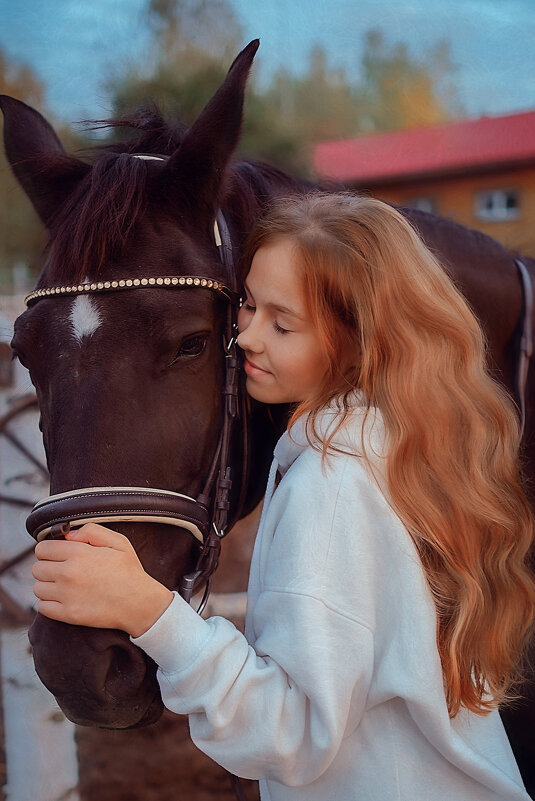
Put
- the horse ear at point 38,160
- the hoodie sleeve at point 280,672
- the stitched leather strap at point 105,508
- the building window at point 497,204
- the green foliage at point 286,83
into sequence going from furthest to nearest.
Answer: the building window at point 497,204 → the green foliage at point 286,83 → the horse ear at point 38,160 → the stitched leather strap at point 105,508 → the hoodie sleeve at point 280,672

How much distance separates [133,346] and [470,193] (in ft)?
6.44

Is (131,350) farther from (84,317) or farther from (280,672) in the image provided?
(280,672)

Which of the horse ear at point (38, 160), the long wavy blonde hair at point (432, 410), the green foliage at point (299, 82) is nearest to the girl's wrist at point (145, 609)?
the long wavy blonde hair at point (432, 410)

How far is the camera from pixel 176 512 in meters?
1.07

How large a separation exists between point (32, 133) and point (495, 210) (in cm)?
178

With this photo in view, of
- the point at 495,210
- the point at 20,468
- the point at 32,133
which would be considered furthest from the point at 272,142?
the point at 20,468

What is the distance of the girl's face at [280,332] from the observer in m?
1.05

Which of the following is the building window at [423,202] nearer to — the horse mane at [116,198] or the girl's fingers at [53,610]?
the horse mane at [116,198]

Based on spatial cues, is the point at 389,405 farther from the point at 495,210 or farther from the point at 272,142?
the point at 495,210

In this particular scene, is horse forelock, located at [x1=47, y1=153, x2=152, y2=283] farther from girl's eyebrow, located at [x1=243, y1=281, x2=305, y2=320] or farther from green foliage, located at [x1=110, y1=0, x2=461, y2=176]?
green foliage, located at [x1=110, y1=0, x2=461, y2=176]

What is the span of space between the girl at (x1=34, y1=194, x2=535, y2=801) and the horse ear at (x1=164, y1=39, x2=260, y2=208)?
14 centimetres

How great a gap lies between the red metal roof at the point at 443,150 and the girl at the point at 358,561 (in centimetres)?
147

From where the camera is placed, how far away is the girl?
88cm

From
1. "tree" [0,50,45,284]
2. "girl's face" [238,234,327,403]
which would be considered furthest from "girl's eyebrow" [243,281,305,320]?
"tree" [0,50,45,284]
